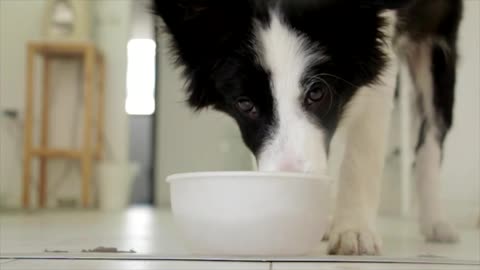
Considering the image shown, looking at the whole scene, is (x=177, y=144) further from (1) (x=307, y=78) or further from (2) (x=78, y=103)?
(1) (x=307, y=78)

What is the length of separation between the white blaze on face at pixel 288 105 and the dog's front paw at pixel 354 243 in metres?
0.13

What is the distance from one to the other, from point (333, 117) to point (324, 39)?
0.17 metres

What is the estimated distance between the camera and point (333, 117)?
1338mm

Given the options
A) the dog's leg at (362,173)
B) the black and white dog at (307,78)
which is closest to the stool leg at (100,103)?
the black and white dog at (307,78)

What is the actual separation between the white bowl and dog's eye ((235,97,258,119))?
299 millimetres

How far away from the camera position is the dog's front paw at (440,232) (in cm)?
158

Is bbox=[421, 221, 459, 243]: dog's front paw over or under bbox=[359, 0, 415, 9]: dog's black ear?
under

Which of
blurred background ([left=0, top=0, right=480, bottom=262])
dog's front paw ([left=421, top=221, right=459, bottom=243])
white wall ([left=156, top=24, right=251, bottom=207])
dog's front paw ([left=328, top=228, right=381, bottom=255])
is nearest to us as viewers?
dog's front paw ([left=328, top=228, right=381, bottom=255])

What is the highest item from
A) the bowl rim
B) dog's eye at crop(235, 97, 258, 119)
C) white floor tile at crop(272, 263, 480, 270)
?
dog's eye at crop(235, 97, 258, 119)

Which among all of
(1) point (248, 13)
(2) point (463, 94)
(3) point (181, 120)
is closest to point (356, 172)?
(1) point (248, 13)

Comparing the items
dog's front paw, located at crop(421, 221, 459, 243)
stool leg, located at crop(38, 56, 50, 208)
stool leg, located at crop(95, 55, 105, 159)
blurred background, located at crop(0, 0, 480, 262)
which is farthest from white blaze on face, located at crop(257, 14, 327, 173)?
stool leg, located at crop(95, 55, 105, 159)

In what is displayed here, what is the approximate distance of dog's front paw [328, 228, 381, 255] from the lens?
3.75 ft

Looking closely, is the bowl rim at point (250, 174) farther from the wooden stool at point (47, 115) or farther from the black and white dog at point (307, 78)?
the wooden stool at point (47, 115)

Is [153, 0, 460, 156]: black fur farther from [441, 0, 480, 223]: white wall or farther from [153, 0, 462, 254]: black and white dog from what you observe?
[441, 0, 480, 223]: white wall
